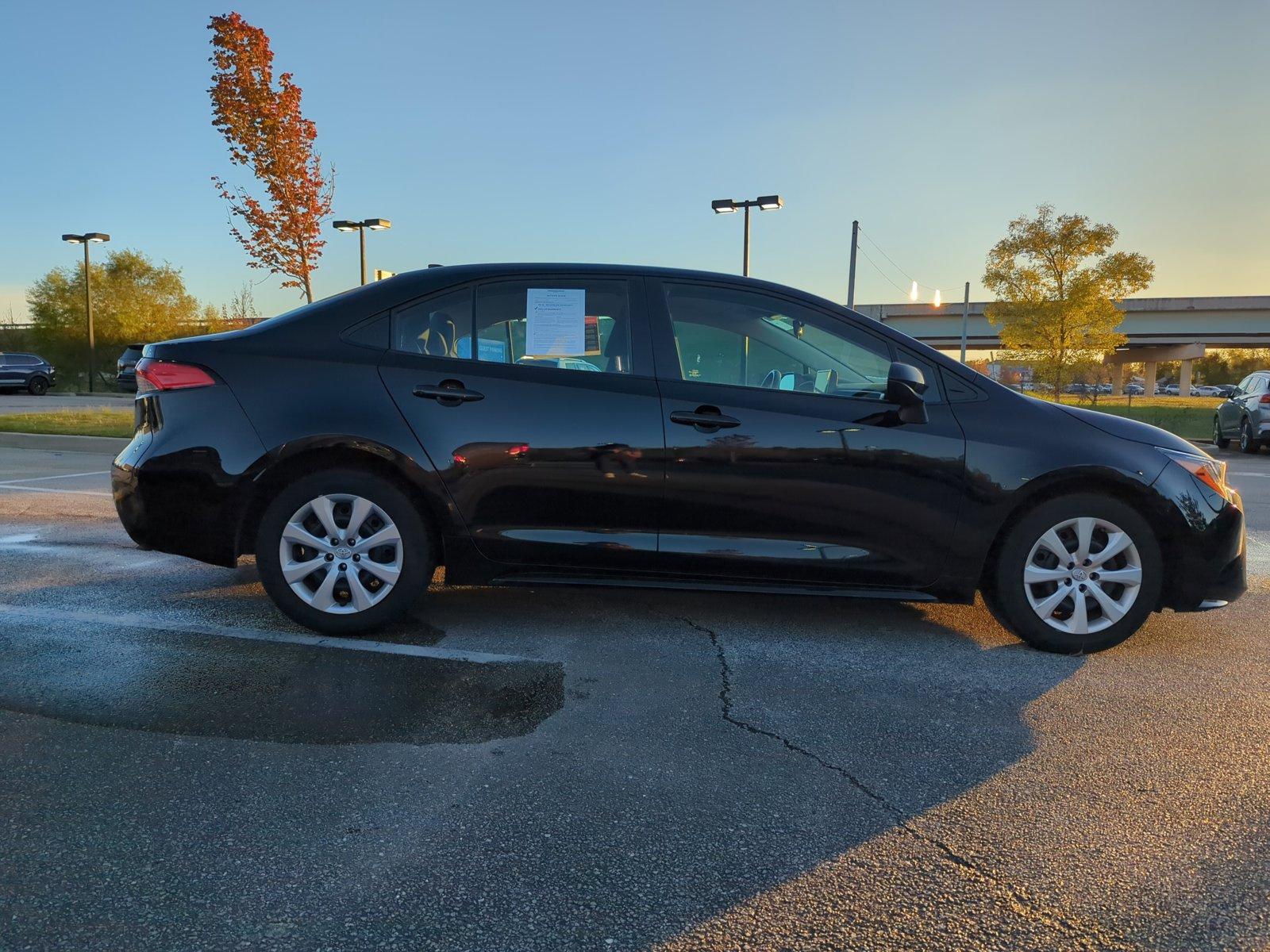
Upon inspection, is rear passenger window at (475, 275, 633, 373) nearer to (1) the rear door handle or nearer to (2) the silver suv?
(1) the rear door handle

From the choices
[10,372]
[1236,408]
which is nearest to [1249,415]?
[1236,408]

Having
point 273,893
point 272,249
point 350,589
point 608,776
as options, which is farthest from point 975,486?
point 272,249

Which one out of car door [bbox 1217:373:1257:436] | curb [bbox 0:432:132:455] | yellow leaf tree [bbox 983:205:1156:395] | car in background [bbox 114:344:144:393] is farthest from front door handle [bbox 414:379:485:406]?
yellow leaf tree [bbox 983:205:1156:395]

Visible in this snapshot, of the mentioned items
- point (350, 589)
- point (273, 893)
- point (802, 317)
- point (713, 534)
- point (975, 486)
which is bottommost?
point (273, 893)

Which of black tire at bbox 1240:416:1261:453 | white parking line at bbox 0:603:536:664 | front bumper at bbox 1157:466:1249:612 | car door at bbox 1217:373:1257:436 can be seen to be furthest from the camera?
car door at bbox 1217:373:1257:436

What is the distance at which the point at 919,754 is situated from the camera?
9.55 ft

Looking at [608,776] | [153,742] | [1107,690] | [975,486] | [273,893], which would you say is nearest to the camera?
[273,893]

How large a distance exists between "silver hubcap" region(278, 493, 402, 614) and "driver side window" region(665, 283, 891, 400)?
1.54 metres

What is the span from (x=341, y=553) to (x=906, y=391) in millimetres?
2577

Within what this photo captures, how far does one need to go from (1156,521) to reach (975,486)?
84 centimetres

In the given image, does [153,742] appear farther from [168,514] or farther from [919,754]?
[919,754]

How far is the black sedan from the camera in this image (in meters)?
3.90

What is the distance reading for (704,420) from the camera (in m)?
3.92

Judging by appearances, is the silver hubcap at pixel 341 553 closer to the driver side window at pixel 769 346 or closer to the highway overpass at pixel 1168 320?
the driver side window at pixel 769 346
